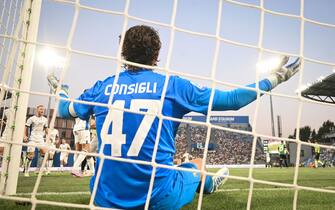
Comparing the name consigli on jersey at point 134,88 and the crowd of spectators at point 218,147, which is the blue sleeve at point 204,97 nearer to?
the name consigli on jersey at point 134,88

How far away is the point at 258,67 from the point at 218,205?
6.39ft

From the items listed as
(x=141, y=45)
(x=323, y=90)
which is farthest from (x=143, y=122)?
(x=323, y=90)

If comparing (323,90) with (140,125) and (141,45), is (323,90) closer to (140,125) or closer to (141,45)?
(141,45)

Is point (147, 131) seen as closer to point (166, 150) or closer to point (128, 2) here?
point (166, 150)

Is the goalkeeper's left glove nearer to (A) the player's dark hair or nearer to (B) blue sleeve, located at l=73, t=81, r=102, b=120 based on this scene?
(A) the player's dark hair

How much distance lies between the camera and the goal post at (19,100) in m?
3.59

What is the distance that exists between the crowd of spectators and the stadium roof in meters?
8.66

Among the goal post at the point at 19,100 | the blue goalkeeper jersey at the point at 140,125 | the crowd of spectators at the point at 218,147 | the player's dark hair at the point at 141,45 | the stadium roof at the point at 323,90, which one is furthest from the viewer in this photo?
the crowd of spectators at the point at 218,147

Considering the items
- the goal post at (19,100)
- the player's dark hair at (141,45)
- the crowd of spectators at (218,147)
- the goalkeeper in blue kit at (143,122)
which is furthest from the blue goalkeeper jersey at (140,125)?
the crowd of spectators at (218,147)

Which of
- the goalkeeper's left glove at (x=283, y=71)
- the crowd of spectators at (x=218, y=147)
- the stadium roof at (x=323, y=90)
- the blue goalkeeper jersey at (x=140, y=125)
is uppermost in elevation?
the stadium roof at (x=323, y=90)

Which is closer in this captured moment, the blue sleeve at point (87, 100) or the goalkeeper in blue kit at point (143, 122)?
the goalkeeper in blue kit at point (143, 122)

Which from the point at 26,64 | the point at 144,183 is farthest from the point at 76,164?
the point at 144,183

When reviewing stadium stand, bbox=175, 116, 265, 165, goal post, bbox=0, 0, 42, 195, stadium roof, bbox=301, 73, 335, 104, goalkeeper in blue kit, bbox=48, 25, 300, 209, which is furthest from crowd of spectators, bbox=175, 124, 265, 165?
goalkeeper in blue kit, bbox=48, 25, 300, 209

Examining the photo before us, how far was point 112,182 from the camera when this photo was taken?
2.04 meters
